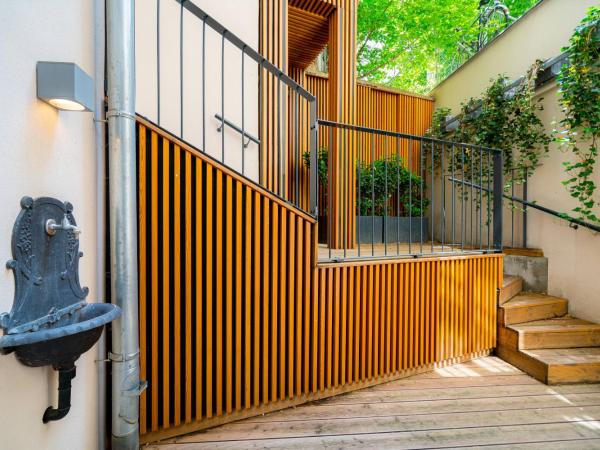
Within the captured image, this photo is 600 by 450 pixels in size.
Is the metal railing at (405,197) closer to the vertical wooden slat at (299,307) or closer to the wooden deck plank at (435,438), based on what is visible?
the vertical wooden slat at (299,307)

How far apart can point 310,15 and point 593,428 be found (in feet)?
14.8

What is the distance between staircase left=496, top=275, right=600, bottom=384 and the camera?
8.36 ft

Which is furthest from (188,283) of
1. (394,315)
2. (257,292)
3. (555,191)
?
(555,191)

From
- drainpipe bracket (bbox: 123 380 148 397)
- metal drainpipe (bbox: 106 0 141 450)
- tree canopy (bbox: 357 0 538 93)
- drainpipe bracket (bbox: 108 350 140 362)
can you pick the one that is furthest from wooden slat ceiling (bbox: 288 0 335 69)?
drainpipe bracket (bbox: 123 380 148 397)

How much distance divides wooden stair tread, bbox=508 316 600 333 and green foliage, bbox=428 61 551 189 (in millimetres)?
1557

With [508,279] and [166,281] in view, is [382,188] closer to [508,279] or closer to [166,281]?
[508,279]

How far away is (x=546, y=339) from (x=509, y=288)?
1.92 feet

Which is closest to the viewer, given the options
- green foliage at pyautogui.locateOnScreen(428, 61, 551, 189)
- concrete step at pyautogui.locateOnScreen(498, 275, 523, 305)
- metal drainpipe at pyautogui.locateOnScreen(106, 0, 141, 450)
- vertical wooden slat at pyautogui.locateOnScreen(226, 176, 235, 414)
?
metal drainpipe at pyautogui.locateOnScreen(106, 0, 141, 450)

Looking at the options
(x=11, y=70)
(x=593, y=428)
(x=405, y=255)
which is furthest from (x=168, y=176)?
(x=593, y=428)

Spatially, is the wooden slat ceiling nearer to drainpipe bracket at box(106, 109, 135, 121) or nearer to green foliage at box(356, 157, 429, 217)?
green foliage at box(356, 157, 429, 217)

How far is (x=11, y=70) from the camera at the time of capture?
1.06 m

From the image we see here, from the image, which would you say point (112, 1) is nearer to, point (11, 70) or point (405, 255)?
point (11, 70)

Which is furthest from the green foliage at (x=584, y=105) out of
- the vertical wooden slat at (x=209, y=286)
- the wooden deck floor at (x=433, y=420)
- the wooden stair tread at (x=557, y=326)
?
the vertical wooden slat at (x=209, y=286)

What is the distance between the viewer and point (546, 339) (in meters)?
2.85
